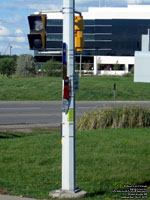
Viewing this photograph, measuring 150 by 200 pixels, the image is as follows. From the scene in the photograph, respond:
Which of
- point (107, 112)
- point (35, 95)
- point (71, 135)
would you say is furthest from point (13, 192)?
point (35, 95)

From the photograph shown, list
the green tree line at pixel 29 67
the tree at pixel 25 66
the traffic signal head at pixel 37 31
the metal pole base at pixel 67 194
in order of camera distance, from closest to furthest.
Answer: the metal pole base at pixel 67 194
the traffic signal head at pixel 37 31
the green tree line at pixel 29 67
the tree at pixel 25 66

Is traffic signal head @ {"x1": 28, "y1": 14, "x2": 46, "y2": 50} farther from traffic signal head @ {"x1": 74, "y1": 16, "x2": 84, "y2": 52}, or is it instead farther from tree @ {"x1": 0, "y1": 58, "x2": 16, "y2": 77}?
tree @ {"x1": 0, "y1": 58, "x2": 16, "y2": 77}

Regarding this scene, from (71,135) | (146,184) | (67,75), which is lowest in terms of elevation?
(146,184)

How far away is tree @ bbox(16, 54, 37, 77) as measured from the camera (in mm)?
54031

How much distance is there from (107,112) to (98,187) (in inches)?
320

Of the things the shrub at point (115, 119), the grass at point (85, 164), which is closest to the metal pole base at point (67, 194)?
the grass at point (85, 164)

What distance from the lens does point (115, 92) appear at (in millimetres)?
36750

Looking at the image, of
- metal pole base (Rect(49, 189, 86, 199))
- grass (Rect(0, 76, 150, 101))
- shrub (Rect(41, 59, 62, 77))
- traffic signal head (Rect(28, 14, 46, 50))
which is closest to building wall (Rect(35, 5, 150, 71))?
shrub (Rect(41, 59, 62, 77))

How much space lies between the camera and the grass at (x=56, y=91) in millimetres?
Result: 34250

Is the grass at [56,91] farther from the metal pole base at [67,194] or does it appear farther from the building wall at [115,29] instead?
the building wall at [115,29]

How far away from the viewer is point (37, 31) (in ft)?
24.9

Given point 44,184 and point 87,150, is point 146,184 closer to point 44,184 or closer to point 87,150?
point 44,184

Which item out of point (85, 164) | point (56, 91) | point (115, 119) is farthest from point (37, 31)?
point (56, 91)

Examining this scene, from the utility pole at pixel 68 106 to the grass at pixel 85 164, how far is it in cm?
37
